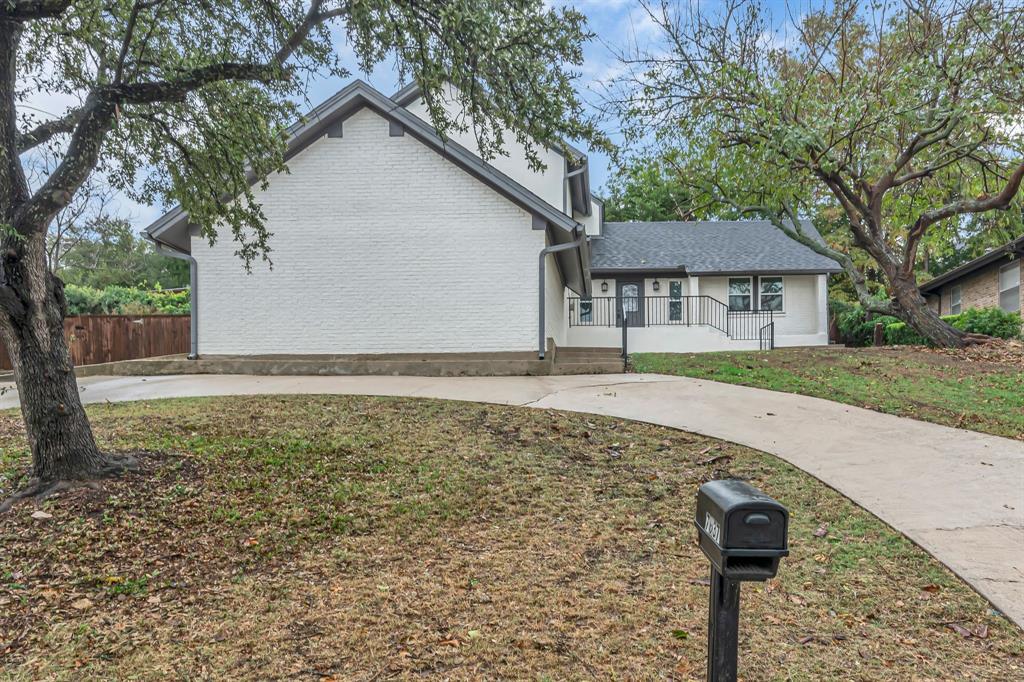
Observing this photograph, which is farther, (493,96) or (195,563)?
(493,96)

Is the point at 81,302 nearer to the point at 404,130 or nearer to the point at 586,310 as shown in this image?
the point at 404,130

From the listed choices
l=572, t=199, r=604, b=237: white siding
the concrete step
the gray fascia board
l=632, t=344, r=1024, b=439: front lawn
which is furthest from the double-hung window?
the concrete step

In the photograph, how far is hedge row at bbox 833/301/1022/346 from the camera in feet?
48.8

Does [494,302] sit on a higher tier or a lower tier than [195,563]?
higher

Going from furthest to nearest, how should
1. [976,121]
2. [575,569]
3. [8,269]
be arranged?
[976,121] < [8,269] < [575,569]

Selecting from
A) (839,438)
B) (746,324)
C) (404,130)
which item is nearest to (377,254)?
(404,130)

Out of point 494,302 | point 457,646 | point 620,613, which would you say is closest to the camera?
point 457,646

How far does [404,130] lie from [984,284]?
19.4 meters

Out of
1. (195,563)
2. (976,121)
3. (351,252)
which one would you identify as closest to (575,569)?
(195,563)

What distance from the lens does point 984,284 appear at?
1956 cm

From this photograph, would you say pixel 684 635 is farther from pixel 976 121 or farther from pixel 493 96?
pixel 976 121

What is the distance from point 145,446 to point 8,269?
1.96m

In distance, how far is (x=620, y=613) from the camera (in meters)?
3.06

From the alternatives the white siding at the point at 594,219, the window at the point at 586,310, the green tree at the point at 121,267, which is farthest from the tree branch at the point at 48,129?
the green tree at the point at 121,267
